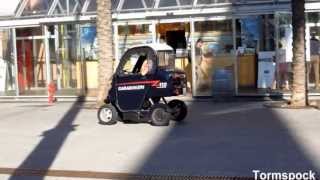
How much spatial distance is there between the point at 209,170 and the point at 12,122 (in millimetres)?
8623

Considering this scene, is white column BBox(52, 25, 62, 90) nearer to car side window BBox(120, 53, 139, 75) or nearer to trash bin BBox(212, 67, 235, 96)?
trash bin BBox(212, 67, 235, 96)

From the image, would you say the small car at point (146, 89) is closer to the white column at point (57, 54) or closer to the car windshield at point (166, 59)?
the car windshield at point (166, 59)

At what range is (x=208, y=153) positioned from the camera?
11.6 meters

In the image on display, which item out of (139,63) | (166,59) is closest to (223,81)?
(166,59)

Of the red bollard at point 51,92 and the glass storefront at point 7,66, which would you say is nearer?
the red bollard at point 51,92

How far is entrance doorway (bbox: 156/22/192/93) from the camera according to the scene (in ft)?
75.1

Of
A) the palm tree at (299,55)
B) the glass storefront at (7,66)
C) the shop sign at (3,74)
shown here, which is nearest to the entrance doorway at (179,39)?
the palm tree at (299,55)

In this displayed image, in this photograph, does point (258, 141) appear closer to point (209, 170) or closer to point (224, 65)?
point (209, 170)

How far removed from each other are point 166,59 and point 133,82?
93cm

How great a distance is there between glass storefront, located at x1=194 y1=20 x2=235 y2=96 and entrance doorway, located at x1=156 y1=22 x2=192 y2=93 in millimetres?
363

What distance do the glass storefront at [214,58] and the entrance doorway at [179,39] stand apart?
363 mm

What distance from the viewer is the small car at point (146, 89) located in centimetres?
1510

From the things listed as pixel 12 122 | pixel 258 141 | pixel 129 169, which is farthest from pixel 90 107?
pixel 129 169

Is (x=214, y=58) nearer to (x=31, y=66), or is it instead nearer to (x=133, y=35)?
(x=133, y=35)
